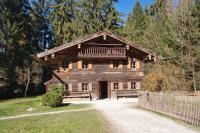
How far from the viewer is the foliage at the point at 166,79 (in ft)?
89.5

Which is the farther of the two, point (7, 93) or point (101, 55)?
point (7, 93)

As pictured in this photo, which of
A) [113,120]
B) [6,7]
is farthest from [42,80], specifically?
[113,120]

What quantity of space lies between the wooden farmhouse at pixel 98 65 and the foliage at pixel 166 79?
7.95ft

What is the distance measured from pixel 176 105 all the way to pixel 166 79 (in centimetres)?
1170

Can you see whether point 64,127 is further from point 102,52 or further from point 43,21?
point 43,21

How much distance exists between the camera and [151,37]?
147 feet

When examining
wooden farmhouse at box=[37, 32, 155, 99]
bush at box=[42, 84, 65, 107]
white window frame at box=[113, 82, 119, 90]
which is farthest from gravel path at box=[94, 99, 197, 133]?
white window frame at box=[113, 82, 119, 90]

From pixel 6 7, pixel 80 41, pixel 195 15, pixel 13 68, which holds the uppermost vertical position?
pixel 6 7

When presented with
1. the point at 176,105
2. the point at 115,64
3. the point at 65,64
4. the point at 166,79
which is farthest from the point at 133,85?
the point at 176,105

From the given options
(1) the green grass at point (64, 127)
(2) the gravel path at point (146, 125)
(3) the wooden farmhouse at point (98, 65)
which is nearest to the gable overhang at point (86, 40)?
(3) the wooden farmhouse at point (98, 65)

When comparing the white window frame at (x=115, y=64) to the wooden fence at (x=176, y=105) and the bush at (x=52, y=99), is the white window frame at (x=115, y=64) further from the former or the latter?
the wooden fence at (x=176, y=105)

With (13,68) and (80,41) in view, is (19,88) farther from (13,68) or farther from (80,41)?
(80,41)

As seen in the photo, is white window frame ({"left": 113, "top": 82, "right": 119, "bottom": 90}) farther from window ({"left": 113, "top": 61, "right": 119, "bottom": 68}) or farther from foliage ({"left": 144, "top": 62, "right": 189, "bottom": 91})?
foliage ({"left": 144, "top": 62, "right": 189, "bottom": 91})

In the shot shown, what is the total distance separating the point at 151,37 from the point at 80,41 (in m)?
17.4
